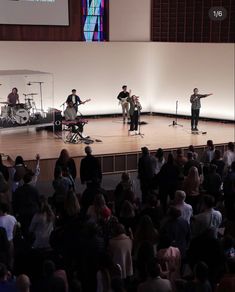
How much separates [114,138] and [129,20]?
5.19m

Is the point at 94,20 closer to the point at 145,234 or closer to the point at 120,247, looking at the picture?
the point at 145,234

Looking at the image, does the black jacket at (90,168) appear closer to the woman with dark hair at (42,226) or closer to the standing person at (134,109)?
the woman with dark hair at (42,226)

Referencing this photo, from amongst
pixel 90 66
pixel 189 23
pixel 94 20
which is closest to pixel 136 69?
pixel 90 66

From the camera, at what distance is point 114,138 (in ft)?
45.8

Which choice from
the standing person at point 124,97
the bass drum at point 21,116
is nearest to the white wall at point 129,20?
the standing person at point 124,97

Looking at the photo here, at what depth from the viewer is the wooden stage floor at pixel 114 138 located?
1238 cm

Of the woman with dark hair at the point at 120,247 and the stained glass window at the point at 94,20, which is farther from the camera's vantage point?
the stained glass window at the point at 94,20

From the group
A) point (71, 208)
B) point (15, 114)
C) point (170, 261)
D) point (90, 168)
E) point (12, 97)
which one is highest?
point (12, 97)

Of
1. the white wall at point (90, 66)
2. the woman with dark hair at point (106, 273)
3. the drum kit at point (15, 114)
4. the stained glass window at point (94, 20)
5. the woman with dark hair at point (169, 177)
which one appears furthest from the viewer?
the stained glass window at point (94, 20)

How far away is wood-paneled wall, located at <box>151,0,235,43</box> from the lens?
1563 cm

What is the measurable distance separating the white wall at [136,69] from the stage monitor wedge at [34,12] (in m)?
0.74

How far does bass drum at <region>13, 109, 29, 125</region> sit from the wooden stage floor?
1.46 feet

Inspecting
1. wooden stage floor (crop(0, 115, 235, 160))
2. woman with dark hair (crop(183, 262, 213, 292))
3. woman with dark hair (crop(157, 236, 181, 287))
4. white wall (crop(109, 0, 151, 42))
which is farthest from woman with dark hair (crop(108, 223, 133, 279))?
white wall (crop(109, 0, 151, 42))

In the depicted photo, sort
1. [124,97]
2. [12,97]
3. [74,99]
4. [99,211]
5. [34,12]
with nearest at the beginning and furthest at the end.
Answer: [99,211] → [12,97] → [74,99] → [34,12] → [124,97]
